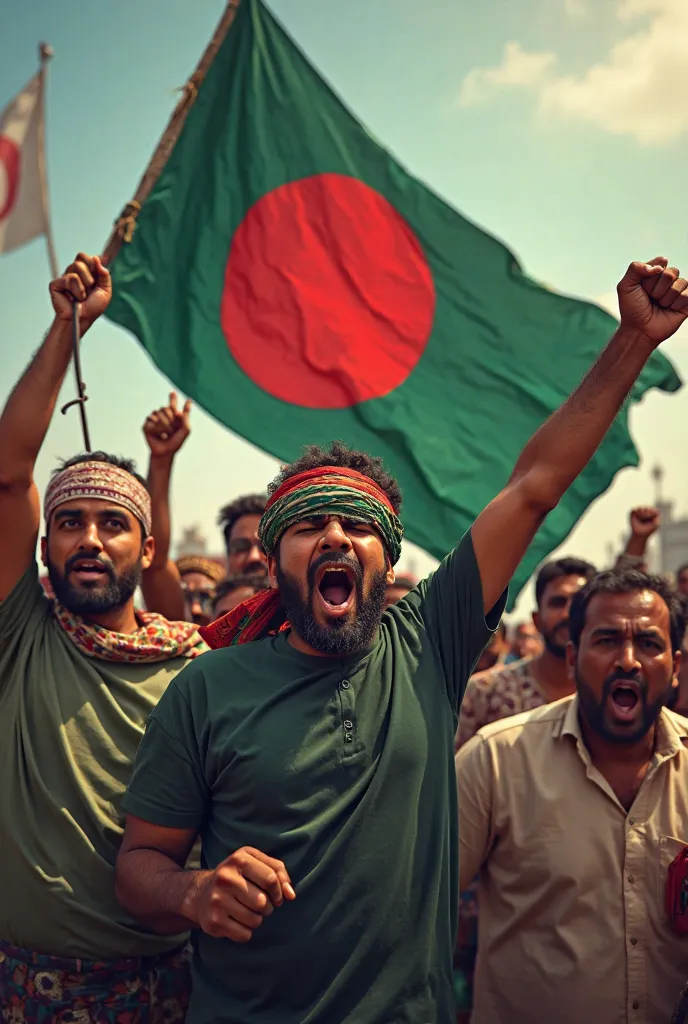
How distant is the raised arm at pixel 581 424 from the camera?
2318 mm

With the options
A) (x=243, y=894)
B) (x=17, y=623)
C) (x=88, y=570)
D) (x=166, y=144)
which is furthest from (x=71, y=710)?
(x=166, y=144)

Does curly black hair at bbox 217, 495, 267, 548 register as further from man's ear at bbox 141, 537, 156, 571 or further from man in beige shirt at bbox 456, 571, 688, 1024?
man in beige shirt at bbox 456, 571, 688, 1024

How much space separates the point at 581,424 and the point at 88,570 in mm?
1671

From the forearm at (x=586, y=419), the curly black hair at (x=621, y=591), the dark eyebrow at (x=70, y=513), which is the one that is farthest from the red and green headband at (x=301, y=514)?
the curly black hair at (x=621, y=591)

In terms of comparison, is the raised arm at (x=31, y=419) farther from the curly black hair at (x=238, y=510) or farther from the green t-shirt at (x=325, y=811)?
the curly black hair at (x=238, y=510)

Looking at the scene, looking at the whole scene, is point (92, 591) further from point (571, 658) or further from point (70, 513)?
point (571, 658)

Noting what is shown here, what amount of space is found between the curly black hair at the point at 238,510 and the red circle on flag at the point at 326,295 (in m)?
0.65

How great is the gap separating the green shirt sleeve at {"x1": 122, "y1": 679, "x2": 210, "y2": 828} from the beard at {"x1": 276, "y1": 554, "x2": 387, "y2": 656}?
1.07 ft

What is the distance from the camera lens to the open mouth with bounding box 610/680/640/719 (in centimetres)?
301

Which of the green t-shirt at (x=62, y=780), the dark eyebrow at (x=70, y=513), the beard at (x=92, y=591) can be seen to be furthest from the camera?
the dark eyebrow at (x=70, y=513)

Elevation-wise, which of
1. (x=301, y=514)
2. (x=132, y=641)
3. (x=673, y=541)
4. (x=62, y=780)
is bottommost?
(x=62, y=780)

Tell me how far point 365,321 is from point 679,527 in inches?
1907

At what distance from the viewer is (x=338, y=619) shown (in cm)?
224

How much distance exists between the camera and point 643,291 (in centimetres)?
236
